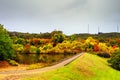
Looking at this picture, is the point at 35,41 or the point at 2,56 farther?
the point at 35,41

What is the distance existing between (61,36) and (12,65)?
4248 inches

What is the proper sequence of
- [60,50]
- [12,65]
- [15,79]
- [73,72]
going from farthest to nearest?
[60,50], [12,65], [73,72], [15,79]

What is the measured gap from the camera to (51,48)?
159m

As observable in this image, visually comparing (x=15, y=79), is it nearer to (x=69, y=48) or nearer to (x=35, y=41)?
(x=69, y=48)

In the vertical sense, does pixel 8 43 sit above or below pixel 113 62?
above

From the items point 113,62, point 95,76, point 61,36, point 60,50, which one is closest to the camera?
point 95,76

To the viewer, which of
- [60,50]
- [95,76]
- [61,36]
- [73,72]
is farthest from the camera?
[61,36]

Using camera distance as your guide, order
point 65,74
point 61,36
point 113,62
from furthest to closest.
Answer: point 61,36, point 113,62, point 65,74

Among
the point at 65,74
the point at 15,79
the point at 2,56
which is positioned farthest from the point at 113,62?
the point at 15,79

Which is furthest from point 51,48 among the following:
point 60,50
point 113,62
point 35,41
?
point 113,62

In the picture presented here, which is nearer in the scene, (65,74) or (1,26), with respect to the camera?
(65,74)

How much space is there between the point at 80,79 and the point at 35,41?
441ft

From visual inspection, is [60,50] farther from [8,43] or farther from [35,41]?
[8,43]

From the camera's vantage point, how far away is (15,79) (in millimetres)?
33969
